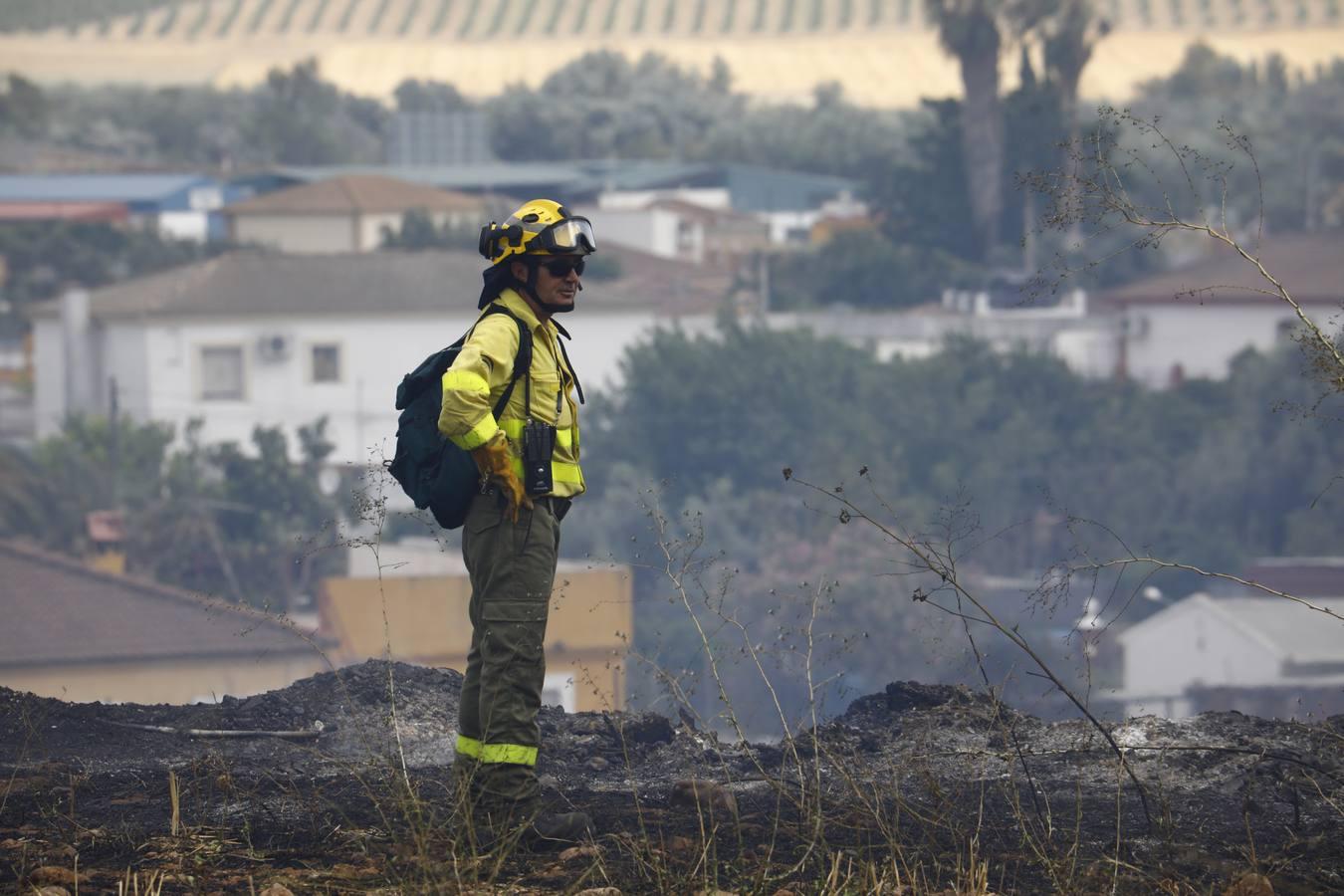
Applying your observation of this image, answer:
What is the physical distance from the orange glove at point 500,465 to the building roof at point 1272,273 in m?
49.6

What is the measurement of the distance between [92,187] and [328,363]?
73.2 ft

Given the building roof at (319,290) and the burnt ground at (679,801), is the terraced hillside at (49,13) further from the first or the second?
the burnt ground at (679,801)

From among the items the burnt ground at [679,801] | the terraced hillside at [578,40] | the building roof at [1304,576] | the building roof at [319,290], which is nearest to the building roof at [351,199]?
the building roof at [319,290]

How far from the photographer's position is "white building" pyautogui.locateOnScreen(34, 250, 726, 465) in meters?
47.2

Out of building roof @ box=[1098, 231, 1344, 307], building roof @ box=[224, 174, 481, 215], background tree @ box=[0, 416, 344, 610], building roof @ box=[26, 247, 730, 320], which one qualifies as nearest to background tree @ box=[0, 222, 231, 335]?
building roof @ box=[26, 247, 730, 320]

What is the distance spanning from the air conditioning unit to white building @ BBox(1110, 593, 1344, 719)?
21.8 m

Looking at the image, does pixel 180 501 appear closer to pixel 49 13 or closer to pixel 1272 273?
pixel 1272 273

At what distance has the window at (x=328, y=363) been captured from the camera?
4922cm

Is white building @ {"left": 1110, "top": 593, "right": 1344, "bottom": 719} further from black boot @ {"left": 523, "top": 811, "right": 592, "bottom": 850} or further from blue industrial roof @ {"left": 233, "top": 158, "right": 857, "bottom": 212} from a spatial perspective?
blue industrial roof @ {"left": 233, "top": 158, "right": 857, "bottom": 212}

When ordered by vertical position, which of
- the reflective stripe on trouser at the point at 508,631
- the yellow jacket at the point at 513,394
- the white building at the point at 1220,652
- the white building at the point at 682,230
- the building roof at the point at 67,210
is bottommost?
the white building at the point at 1220,652

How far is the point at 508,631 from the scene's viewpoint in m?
4.22

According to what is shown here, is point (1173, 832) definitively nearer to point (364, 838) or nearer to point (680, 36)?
point (364, 838)

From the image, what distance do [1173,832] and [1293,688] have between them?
28.6 meters

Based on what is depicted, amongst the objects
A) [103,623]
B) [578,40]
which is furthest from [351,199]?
[578,40]
